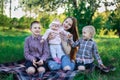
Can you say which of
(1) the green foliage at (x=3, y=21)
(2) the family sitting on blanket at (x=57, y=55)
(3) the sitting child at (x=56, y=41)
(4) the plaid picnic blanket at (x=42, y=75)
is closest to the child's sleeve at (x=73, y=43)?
(2) the family sitting on blanket at (x=57, y=55)

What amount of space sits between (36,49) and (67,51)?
81 cm

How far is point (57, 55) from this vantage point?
7340mm

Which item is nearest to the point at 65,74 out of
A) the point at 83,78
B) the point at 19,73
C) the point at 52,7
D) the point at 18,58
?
the point at 83,78

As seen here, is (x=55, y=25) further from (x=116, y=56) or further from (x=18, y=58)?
(x=116, y=56)

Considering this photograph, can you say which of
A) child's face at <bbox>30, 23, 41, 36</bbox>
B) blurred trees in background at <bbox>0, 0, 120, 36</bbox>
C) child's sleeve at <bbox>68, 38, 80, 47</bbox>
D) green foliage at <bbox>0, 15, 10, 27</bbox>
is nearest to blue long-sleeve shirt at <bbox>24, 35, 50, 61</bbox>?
child's face at <bbox>30, 23, 41, 36</bbox>

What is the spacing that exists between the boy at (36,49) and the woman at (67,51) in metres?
→ 0.22

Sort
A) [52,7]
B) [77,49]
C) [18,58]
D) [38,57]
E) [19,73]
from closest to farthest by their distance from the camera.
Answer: [19,73] → [38,57] → [77,49] → [18,58] → [52,7]

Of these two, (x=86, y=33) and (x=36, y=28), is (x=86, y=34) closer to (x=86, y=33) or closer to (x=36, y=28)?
(x=86, y=33)

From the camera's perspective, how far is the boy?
6787mm

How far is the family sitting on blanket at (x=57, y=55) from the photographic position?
6839 millimetres

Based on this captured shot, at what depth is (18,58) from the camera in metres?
8.36

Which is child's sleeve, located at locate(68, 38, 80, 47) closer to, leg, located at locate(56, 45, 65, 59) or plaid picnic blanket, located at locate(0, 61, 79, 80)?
leg, located at locate(56, 45, 65, 59)

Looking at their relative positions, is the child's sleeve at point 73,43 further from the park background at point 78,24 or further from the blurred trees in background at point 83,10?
the blurred trees in background at point 83,10

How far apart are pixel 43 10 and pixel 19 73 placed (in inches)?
852
